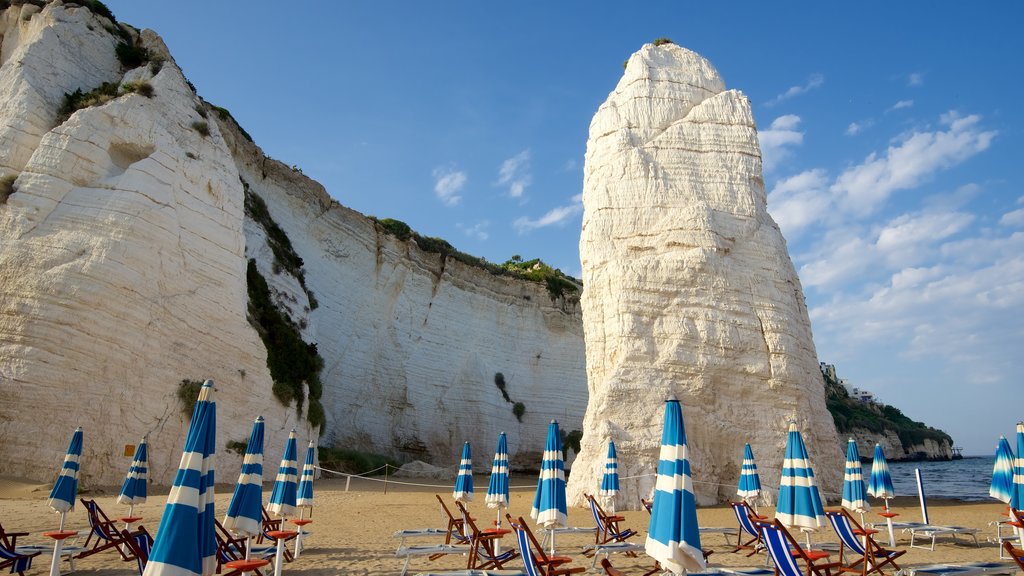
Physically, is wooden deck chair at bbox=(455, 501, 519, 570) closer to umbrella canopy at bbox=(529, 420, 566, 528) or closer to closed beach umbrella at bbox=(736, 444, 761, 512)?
umbrella canopy at bbox=(529, 420, 566, 528)

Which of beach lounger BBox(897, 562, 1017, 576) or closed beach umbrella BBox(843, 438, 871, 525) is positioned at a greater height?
closed beach umbrella BBox(843, 438, 871, 525)

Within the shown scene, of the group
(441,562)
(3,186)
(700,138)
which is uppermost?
(700,138)

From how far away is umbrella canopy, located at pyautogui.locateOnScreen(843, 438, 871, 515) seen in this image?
10.8 m

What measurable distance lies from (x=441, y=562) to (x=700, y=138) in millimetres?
14386

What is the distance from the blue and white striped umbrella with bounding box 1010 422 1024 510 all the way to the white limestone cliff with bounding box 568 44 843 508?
565 cm

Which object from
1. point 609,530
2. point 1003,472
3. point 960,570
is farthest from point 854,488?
point 609,530

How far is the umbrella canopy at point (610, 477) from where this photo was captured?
1215 cm

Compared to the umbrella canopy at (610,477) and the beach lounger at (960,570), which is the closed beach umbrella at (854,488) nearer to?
the beach lounger at (960,570)

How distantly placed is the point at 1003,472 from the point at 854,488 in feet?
9.80

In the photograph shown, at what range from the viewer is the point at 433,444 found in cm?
3003

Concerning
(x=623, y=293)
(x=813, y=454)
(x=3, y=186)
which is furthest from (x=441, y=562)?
(x=3, y=186)

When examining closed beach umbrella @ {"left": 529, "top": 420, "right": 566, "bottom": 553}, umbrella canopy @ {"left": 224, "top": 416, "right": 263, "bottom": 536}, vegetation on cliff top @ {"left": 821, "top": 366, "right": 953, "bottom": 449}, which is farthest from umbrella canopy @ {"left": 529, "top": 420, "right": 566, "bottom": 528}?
vegetation on cliff top @ {"left": 821, "top": 366, "right": 953, "bottom": 449}

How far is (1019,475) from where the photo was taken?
9719mm

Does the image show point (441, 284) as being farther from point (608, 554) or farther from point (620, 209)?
point (608, 554)
